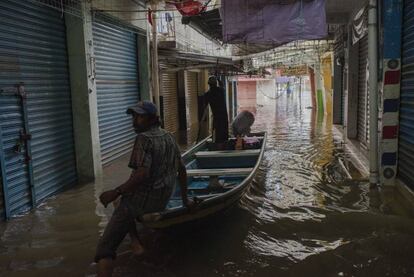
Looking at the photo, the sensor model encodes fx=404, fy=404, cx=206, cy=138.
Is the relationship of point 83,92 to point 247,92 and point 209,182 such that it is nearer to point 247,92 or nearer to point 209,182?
point 209,182

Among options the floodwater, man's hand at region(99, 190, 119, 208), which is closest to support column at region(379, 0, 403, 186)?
the floodwater

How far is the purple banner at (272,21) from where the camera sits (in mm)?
9797

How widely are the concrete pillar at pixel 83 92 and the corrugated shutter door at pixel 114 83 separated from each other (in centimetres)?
102

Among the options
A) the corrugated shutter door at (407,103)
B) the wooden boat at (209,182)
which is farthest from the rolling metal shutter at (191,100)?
the corrugated shutter door at (407,103)

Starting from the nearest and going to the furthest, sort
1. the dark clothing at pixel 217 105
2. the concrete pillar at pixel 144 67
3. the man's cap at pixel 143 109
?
1. the man's cap at pixel 143 109
2. the dark clothing at pixel 217 105
3. the concrete pillar at pixel 144 67

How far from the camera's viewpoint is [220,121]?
8820mm

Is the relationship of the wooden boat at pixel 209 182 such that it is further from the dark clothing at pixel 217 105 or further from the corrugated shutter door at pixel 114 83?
the corrugated shutter door at pixel 114 83

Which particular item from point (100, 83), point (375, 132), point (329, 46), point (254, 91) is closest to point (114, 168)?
point (100, 83)

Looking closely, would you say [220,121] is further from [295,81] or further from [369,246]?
[295,81]

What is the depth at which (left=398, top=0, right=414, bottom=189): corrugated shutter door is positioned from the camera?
264 inches

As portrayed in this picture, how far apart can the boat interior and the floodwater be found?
454mm

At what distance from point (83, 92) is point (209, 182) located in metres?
3.46

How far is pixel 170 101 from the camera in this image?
56.0ft

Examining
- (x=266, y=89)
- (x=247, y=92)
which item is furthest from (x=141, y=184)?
(x=266, y=89)
